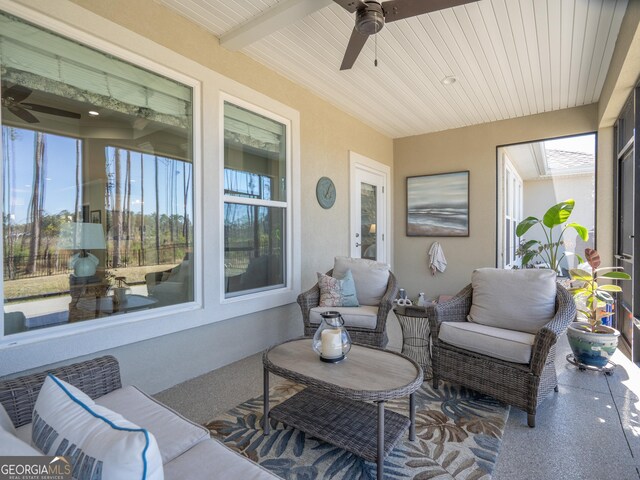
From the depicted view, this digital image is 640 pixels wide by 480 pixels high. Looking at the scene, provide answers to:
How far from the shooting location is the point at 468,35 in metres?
2.90

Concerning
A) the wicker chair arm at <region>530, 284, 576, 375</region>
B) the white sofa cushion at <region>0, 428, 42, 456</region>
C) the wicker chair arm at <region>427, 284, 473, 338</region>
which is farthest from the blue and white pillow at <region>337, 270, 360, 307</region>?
the white sofa cushion at <region>0, 428, 42, 456</region>

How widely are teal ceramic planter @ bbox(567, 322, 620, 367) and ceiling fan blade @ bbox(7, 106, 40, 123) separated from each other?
14.6 ft

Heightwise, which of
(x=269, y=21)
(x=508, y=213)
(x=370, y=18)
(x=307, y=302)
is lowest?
(x=307, y=302)

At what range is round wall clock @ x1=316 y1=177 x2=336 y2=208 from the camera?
4.20 m

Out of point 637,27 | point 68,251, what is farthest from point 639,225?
point 68,251

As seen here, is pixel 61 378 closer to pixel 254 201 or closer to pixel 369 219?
pixel 254 201

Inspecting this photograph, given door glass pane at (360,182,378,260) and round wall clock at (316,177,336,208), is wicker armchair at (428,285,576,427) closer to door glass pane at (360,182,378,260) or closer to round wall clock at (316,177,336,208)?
round wall clock at (316,177,336,208)

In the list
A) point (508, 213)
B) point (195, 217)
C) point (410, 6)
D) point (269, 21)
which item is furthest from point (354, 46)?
point (508, 213)

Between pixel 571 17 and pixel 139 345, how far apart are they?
4.34 metres

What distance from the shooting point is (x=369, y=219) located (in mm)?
5363

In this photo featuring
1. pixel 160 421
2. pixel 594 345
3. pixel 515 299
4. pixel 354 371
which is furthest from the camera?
pixel 594 345

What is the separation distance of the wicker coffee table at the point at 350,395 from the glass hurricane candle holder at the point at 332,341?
0.14 ft

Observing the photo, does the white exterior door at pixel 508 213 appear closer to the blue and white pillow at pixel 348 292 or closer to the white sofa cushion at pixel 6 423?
the blue and white pillow at pixel 348 292

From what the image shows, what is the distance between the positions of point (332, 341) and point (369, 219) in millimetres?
3686
